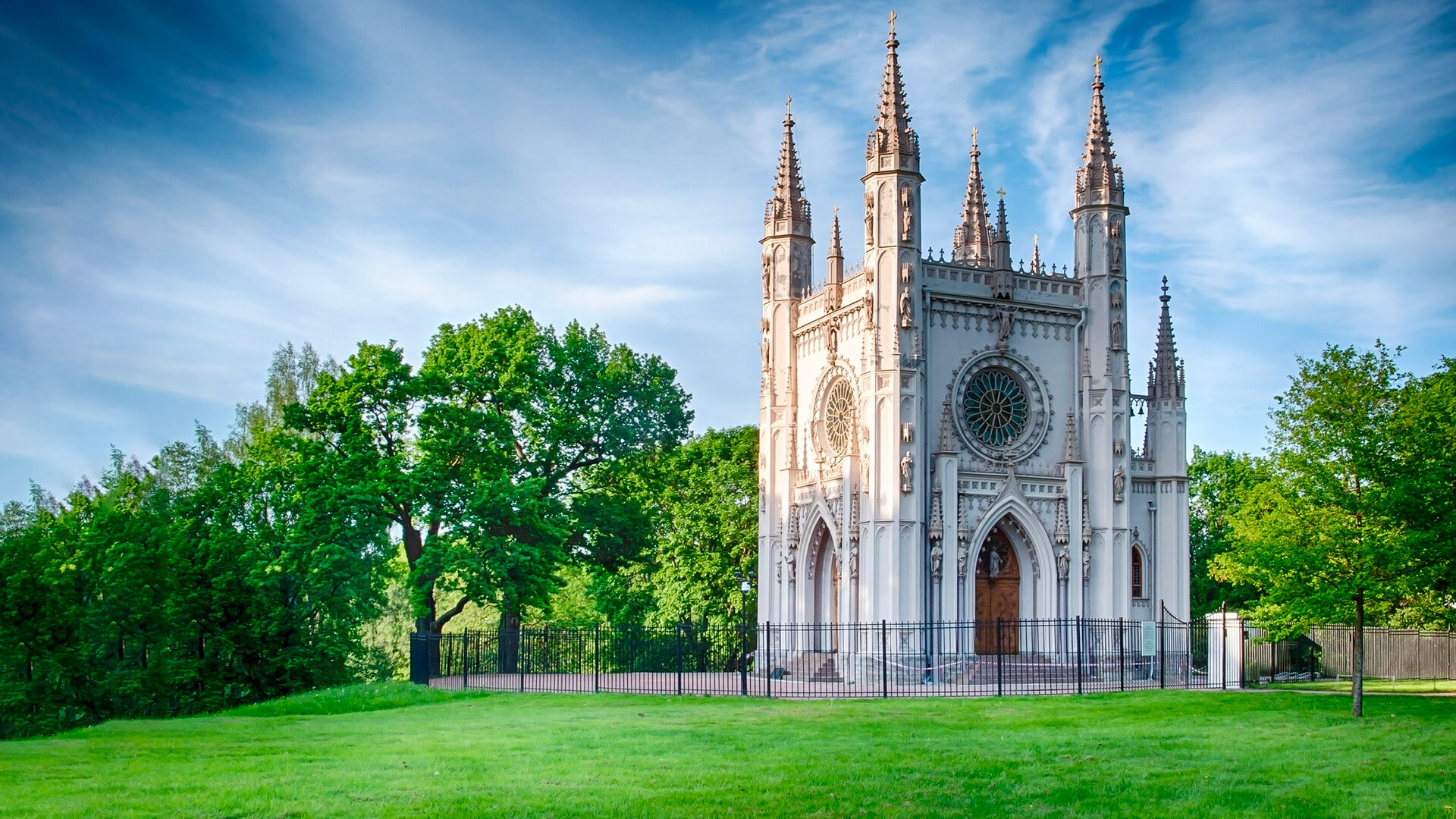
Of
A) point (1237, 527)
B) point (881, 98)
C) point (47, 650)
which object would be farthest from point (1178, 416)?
point (47, 650)

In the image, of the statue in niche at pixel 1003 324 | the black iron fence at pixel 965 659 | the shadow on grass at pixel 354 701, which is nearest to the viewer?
the shadow on grass at pixel 354 701

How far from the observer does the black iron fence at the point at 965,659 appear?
32188 millimetres

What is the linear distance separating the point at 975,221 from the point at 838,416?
10418 mm

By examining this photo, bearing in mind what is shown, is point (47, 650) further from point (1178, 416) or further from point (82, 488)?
point (1178, 416)

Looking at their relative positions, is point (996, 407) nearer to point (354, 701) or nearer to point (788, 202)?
point (788, 202)

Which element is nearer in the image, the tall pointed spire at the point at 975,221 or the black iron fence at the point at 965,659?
the black iron fence at the point at 965,659

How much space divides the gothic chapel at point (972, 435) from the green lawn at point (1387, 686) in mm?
5698

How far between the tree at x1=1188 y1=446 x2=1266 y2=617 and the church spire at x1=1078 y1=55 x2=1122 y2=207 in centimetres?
1424

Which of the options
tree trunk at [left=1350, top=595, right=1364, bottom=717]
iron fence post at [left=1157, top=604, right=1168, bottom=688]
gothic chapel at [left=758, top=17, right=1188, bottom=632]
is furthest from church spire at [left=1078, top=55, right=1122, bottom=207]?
tree trunk at [left=1350, top=595, right=1364, bottom=717]

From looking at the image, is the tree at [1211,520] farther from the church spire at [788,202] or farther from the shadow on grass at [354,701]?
the shadow on grass at [354,701]

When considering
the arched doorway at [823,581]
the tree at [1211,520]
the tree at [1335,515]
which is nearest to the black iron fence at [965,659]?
the arched doorway at [823,581]

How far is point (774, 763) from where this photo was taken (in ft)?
56.7

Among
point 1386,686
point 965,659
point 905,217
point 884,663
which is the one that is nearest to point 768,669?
point 884,663

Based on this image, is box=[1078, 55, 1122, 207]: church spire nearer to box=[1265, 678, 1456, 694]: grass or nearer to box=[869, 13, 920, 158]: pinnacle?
box=[869, 13, 920, 158]: pinnacle
